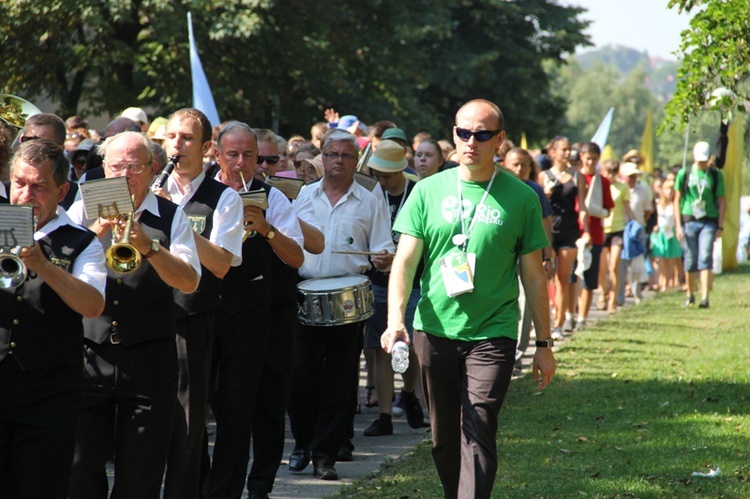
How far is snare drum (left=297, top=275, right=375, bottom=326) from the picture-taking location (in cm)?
774

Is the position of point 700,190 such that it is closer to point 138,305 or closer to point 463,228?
point 463,228

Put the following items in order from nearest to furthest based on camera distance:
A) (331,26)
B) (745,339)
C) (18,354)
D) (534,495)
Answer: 1. (18,354)
2. (534,495)
3. (745,339)
4. (331,26)

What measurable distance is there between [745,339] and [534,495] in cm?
748

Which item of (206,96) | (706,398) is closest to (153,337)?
(706,398)

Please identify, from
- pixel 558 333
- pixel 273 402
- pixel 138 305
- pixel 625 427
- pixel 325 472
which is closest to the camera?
pixel 138 305

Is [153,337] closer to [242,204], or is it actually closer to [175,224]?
[175,224]

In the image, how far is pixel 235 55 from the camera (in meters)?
25.5

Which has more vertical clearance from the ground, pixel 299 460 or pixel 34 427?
pixel 34 427

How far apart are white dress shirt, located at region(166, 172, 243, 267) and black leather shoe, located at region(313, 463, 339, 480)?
2177 millimetres

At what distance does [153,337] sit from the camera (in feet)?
16.7

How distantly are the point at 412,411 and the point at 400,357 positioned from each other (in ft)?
13.7

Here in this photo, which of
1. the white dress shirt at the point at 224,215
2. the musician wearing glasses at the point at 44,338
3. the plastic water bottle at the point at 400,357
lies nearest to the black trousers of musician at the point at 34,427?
the musician wearing glasses at the point at 44,338

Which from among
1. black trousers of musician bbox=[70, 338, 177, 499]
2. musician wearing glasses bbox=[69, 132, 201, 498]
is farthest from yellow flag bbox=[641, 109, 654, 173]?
black trousers of musician bbox=[70, 338, 177, 499]

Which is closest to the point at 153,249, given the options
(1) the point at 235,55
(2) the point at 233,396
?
(2) the point at 233,396
